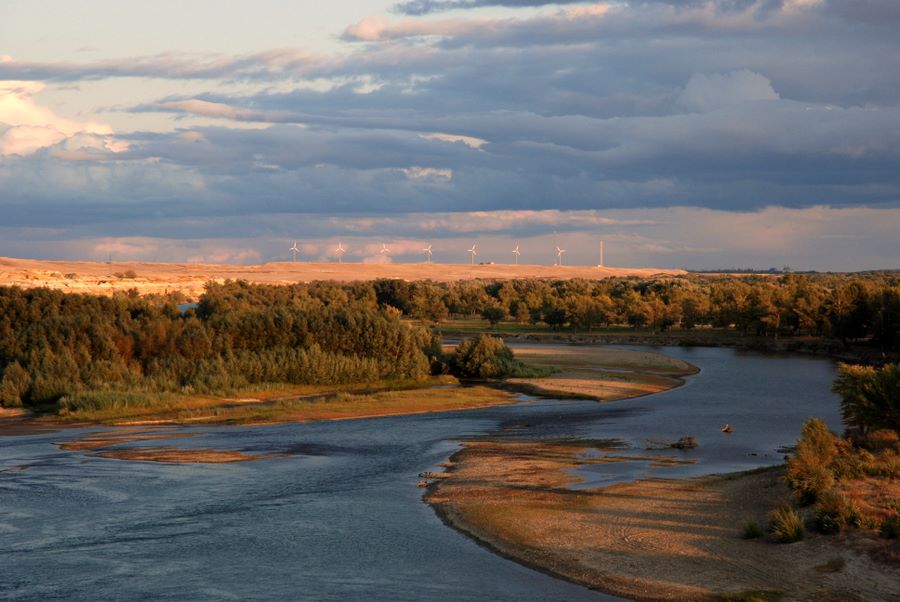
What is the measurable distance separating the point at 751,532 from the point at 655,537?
80.9 inches

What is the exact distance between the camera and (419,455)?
126 feet

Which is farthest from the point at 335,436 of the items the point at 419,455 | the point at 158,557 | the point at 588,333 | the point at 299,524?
the point at 588,333

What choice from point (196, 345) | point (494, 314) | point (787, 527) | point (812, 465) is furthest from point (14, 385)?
point (494, 314)

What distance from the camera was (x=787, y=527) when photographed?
72.5 ft

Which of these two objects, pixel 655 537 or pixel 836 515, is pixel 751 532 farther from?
pixel 655 537

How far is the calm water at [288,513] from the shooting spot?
21094mm

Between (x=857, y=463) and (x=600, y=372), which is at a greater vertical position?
(x=857, y=463)

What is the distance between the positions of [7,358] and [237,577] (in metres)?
41.2

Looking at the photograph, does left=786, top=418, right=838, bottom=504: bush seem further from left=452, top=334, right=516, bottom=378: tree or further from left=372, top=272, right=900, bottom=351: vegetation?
left=372, top=272, right=900, bottom=351: vegetation

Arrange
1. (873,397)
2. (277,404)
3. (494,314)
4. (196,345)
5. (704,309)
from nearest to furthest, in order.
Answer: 1. (873,397)
2. (277,404)
3. (196,345)
4. (704,309)
5. (494,314)

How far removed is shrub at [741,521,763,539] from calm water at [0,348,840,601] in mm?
4506

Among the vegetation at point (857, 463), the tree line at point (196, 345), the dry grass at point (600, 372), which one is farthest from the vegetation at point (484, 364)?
the vegetation at point (857, 463)

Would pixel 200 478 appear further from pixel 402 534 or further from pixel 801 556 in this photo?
pixel 801 556

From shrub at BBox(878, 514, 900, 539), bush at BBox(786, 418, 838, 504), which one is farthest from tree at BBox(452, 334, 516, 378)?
shrub at BBox(878, 514, 900, 539)
